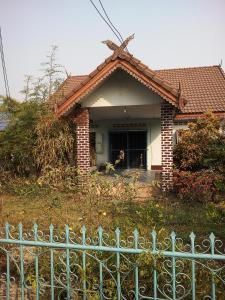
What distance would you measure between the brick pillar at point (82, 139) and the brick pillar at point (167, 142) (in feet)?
8.56

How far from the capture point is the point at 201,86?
17797 millimetres

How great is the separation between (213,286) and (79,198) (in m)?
6.06

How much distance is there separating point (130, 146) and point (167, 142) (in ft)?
21.0

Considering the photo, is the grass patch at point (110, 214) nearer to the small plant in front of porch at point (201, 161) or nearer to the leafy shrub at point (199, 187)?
the leafy shrub at point (199, 187)

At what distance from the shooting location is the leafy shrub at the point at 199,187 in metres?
8.88

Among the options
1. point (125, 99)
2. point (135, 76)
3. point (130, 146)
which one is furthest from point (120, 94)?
point (130, 146)

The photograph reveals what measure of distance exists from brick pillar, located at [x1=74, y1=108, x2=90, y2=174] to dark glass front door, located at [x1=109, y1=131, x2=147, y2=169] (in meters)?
5.79

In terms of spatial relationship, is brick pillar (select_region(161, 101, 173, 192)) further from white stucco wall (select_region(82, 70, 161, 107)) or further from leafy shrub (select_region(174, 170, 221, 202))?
leafy shrub (select_region(174, 170, 221, 202))

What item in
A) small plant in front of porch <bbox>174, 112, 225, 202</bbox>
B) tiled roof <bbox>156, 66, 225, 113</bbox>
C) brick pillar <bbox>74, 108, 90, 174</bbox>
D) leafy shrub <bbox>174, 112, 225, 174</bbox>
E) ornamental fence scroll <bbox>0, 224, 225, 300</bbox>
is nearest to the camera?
ornamental fence scroll <bbox>0, 224, 225, 300</bbox>

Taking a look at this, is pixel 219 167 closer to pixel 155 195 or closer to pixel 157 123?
pixel 155 195

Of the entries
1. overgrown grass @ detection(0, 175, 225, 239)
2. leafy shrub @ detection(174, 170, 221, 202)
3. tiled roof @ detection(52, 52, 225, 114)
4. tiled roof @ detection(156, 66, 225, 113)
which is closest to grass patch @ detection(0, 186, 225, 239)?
overgrown grass @ detection(0, 175, 225, 239)

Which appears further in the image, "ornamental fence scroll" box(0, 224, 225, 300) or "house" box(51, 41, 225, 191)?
"house" box(51, 41, 225, 191)

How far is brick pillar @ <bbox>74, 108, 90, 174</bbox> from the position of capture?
11.1 meters

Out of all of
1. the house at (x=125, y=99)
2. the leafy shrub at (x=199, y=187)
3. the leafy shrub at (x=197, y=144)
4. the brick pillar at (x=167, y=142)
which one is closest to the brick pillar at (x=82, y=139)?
the house at (x=125, y=99)
